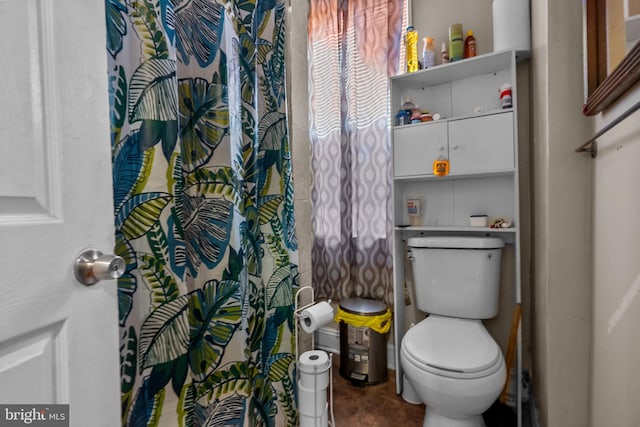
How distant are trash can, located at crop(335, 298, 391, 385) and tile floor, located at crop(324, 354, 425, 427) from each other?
5cm

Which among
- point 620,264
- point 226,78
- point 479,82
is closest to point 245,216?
point 226,78

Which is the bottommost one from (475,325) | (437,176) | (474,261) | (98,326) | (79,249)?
(475,325)

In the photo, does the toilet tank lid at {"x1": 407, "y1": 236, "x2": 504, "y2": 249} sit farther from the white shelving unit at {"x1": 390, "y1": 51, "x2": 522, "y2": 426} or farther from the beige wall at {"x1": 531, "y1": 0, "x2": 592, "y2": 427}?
the beige wall at {"x1": 531, "y1": 0, "x2": 592, "y2": 427}

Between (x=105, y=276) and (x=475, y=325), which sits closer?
(x=105, y=276)

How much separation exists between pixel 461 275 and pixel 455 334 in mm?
299

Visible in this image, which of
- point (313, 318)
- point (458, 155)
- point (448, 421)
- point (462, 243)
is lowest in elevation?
point (448, 421)

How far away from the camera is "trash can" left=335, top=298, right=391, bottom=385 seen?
5.59 ft

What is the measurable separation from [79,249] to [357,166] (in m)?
1.63

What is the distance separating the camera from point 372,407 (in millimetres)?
1562

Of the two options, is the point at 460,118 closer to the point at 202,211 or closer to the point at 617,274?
the point at 617,274

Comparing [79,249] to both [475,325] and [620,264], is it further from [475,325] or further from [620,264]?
[475,325]

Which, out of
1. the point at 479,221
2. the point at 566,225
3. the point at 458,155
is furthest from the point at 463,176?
the point at 566,225

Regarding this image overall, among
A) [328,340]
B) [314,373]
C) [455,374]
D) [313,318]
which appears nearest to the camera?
[455,374]

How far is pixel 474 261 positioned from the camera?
1504 millimetres
